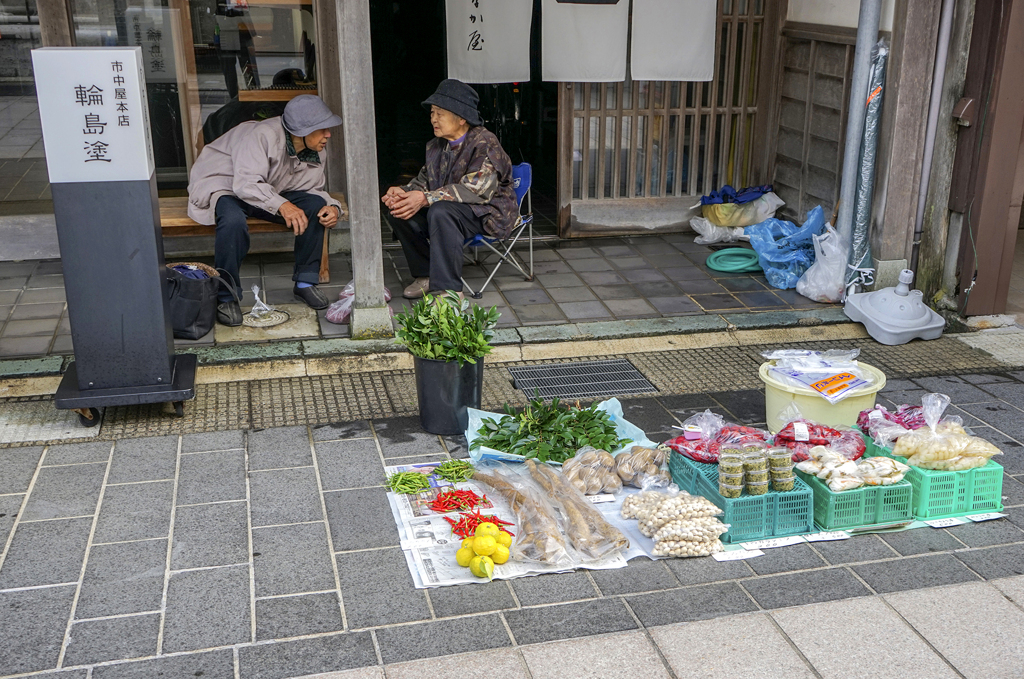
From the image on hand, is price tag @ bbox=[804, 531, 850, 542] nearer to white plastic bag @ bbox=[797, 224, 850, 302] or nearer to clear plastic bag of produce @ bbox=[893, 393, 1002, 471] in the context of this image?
clear plastic bag of produce @ bbox=[893, 393, 1002, 471]

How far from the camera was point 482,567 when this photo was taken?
12.7 ft

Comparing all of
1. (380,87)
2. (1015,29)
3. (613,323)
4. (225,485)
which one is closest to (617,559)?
(225,485)

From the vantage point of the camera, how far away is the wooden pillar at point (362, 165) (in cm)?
578

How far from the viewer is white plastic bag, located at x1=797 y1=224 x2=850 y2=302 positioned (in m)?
7.09

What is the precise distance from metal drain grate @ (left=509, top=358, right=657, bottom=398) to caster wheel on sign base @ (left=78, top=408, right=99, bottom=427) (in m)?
2.45

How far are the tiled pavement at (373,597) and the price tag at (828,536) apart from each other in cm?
5

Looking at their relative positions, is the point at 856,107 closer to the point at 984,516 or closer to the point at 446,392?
the point at 984,516

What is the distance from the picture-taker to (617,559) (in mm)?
4074

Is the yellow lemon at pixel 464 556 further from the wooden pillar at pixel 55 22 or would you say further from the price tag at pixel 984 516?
the wooden pillar at pixel 55 22

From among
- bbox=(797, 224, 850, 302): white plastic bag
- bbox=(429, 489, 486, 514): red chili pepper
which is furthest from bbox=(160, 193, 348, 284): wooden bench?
bbox=(797, 224, 850, 302): white plastic bag

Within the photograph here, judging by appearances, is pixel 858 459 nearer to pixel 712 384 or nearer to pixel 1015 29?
pixel 712 384

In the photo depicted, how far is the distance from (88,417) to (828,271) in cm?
521

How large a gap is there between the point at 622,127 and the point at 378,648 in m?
6.03

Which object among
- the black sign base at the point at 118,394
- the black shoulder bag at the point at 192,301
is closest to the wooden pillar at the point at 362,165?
the black shoulder bag at the point at 192,301
